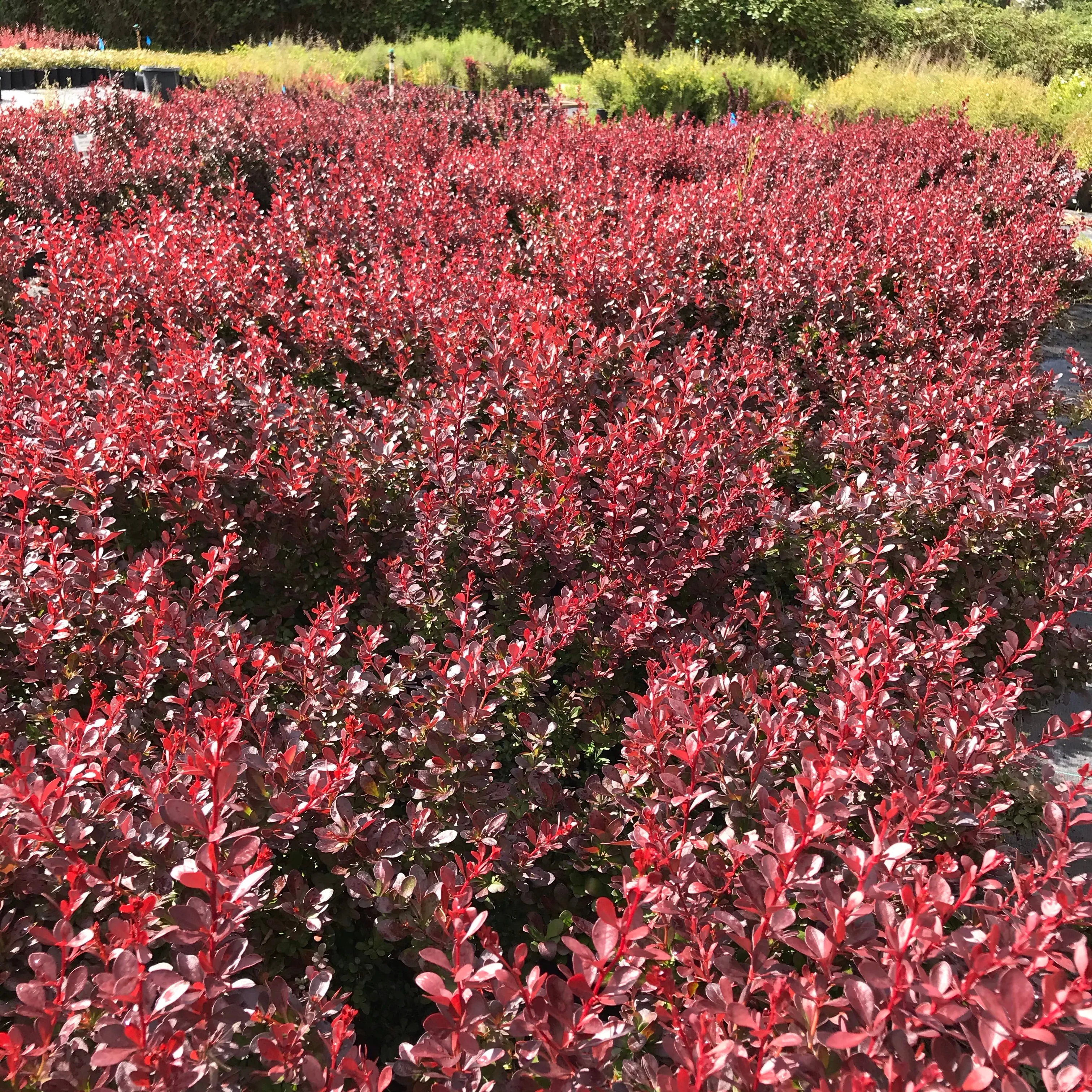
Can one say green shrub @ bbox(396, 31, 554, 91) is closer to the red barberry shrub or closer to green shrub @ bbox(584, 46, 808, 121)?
green shrub @ bbox(584, 46, 808, 121)

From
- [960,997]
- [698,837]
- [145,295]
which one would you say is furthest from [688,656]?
[145,295]

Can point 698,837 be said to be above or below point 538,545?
below

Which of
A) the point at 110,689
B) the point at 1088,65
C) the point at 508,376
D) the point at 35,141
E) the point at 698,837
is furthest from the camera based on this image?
the point at 1088,65

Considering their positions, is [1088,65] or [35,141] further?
[1088,65]

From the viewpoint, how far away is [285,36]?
20.7 metres

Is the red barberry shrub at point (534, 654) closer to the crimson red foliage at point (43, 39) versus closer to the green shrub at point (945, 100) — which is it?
the green shrub at point (945, 100)

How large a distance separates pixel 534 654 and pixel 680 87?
41.1ft

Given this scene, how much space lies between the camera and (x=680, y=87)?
40.8ft

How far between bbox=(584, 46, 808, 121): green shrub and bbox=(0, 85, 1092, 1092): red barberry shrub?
855 cm

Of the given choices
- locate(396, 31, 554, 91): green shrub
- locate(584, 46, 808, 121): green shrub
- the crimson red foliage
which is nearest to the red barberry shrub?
locate(584, 46, 808, 121): green shrub

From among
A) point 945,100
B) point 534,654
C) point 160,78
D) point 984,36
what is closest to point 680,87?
point 945,100

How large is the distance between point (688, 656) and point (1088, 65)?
21524mm

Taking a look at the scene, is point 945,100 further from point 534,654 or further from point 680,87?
point 534,654

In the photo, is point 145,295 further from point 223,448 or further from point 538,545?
point 538,545
